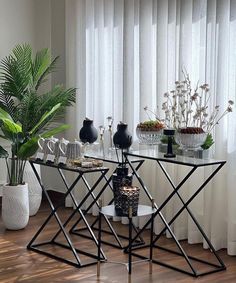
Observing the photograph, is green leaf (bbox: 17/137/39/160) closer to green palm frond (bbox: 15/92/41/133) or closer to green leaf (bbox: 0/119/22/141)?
green leaf (bbox: 0/119/22/141)

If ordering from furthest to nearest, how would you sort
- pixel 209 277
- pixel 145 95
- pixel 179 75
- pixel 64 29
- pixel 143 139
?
pixel 64 29 < pixel 145 95 < pixel 179 75 < pixel 143 139 < pixel 209 277

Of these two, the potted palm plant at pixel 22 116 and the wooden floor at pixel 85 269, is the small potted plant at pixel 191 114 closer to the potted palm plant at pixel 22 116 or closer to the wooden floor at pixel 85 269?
the wooden floor at pixel 85 269

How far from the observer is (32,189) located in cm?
568

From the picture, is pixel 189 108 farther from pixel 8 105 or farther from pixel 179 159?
pixel 8 105

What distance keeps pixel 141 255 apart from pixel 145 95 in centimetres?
149

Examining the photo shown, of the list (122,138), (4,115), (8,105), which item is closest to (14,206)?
(4,115)

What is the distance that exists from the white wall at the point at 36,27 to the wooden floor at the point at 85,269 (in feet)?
6.11

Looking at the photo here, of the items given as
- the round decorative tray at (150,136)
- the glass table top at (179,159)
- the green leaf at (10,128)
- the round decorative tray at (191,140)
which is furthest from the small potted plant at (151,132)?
the green leaf at (10,128)

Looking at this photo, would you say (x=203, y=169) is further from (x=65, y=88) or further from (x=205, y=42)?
(x=65, y=88)

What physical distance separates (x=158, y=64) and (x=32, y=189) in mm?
1734

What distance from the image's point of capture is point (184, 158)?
4141 mm

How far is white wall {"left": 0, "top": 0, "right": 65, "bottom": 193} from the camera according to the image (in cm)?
619

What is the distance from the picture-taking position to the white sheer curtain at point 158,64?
4.54 meters

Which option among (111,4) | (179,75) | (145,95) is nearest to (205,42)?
(179,75)
